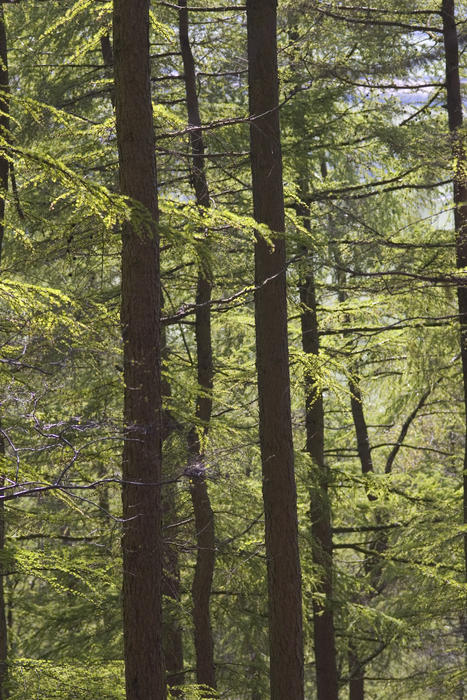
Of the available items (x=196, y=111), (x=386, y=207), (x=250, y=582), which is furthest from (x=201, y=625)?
(x=386, y=207)

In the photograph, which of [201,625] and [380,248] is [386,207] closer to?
[380,248]

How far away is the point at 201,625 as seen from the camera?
10852 mm

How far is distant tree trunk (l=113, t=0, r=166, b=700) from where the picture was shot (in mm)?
6652

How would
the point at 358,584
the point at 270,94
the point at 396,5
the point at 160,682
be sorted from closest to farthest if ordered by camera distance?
the point at 160,682
the point at 270,94
the point at 396,5
the point at 358,584

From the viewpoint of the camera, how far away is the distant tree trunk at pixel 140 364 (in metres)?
6.65

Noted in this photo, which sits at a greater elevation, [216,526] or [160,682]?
[216,526]

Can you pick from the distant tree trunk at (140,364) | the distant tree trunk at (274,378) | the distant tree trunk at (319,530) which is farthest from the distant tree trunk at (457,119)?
the distant tree trunk at (140,364)

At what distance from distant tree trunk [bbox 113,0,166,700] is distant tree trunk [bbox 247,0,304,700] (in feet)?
7.38

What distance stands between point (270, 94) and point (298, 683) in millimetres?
6607

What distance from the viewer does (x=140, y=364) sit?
6625 millimetres

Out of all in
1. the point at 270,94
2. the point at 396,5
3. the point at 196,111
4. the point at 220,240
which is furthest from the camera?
the point at 396,5

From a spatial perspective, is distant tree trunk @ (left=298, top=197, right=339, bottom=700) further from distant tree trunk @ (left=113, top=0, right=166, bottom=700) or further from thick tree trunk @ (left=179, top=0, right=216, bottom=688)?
distant tree trunk @ (left=113, top=0, right=166, bottom=700)

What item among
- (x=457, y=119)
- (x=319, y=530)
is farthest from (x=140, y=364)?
(x=319, y=530)

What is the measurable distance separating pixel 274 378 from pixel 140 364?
2.93m
